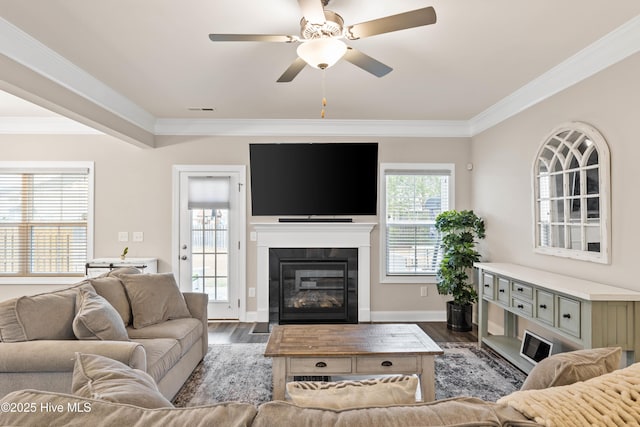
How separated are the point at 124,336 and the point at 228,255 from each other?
2.52 m

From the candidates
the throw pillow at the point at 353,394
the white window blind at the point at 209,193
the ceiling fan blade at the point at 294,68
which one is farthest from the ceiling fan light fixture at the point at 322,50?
the white window blind at the point at 209,193

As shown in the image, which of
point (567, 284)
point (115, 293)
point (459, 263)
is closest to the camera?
point (567, 284)

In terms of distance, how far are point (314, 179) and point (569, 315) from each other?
2.96 m

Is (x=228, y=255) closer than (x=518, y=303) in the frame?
No

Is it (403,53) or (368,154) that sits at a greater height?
(403,53)

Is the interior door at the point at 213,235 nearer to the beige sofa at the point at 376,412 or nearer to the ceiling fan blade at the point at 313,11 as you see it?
the ceiling fan blade at the point at 313,11

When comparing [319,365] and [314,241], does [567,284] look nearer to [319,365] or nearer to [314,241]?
[319,365]

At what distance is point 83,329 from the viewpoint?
2.26m

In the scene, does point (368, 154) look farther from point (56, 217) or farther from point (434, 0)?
point (56, 217)

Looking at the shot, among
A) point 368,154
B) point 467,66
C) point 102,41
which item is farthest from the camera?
point 368,154

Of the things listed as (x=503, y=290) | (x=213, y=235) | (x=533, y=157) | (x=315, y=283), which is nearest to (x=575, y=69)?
(x=533, y=157)

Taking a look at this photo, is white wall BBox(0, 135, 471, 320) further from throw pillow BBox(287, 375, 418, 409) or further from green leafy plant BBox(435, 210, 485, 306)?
throw pillow BBox(287, 375, 418, 409)

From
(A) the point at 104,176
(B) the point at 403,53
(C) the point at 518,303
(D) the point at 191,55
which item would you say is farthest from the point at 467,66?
(A) the point at 104,176

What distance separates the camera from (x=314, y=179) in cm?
461
